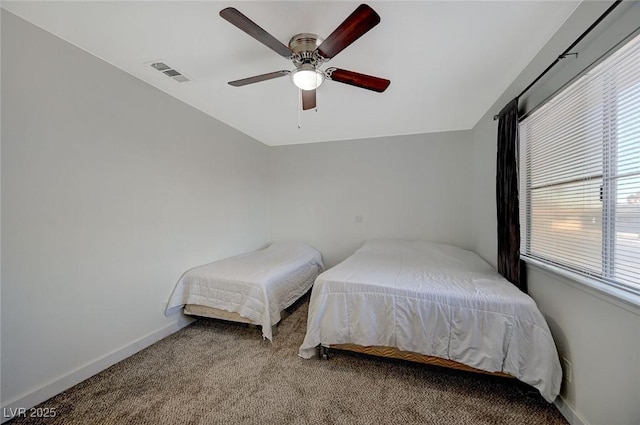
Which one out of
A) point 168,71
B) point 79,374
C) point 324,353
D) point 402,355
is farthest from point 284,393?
point 168,71

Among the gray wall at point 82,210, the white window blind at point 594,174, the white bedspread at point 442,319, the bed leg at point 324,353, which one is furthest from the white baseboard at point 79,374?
the white window blind at point 594,174

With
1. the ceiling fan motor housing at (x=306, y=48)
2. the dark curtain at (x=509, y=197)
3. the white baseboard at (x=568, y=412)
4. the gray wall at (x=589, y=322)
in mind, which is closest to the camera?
the gray wall at (x=589, y=322)

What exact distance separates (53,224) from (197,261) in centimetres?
130

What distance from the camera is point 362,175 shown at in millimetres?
3838

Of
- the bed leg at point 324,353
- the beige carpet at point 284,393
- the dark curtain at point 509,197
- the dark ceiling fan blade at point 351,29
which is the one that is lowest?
the beige carpet at point 284,393

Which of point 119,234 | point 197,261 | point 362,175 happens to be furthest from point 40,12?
point 362,175

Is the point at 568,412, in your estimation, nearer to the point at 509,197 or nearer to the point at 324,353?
the point at 509,197

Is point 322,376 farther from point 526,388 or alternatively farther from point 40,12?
point 40,12

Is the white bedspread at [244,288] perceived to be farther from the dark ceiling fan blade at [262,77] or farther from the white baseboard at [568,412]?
the white baseboard at [568,412]

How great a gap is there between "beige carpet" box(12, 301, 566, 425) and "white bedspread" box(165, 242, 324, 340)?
36 centimetres

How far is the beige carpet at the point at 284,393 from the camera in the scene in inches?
55.0

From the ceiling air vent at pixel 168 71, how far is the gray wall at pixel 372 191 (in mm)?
2231

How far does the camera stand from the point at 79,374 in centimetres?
167

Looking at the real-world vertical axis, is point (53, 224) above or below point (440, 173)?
below
